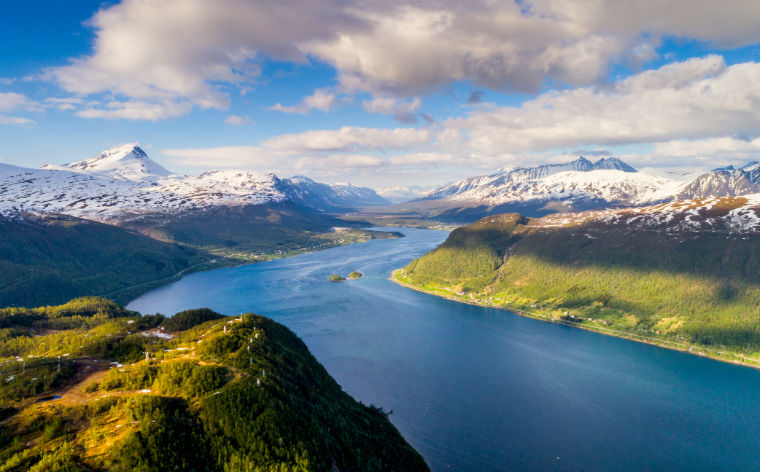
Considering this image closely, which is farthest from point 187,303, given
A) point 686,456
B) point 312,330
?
point 686,456

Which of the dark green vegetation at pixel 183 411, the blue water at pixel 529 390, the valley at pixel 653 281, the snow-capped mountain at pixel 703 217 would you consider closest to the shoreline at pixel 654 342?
the valley at pixel 653 281

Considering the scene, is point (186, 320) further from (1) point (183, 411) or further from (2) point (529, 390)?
(2) point (529, 390)

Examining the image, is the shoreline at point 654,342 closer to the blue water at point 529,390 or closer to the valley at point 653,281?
the valley at point 653,281

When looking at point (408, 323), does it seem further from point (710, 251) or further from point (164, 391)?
point (710, 251)

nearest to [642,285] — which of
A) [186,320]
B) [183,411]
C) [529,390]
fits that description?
Result: [529,390]

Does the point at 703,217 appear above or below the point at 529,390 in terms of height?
above
